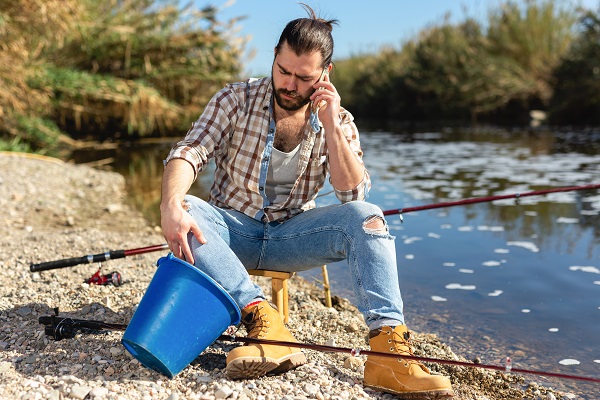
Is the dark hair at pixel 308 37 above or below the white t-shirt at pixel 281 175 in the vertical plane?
above

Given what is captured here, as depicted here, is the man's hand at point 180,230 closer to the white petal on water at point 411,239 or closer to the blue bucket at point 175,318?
the blue bucket at point 175,318

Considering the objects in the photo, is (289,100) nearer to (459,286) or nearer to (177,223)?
(177,223)

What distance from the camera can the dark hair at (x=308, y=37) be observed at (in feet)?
9.23

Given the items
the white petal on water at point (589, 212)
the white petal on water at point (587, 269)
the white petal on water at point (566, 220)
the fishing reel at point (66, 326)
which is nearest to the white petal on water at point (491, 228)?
the white petal on water at point (566, 220)

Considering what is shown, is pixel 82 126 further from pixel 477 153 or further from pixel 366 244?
pixel 366 244

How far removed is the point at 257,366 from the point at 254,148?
1.00 meters

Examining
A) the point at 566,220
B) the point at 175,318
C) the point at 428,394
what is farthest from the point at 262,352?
the point at 566,220

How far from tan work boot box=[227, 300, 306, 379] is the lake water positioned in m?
1.12

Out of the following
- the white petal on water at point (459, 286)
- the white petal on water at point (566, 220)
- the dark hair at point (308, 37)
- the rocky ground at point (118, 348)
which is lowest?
the white petal on water at point (566, 220)

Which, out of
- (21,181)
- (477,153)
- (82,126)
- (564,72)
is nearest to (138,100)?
(82,126)

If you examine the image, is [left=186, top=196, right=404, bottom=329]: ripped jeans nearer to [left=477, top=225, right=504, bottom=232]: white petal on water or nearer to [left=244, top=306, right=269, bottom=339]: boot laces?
[left=244, top=306, right=269, bottom=339]: boot laces

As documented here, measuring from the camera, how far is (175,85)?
549 inches

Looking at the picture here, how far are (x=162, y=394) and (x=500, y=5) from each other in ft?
66.6

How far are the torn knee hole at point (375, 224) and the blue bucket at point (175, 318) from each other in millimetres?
616
